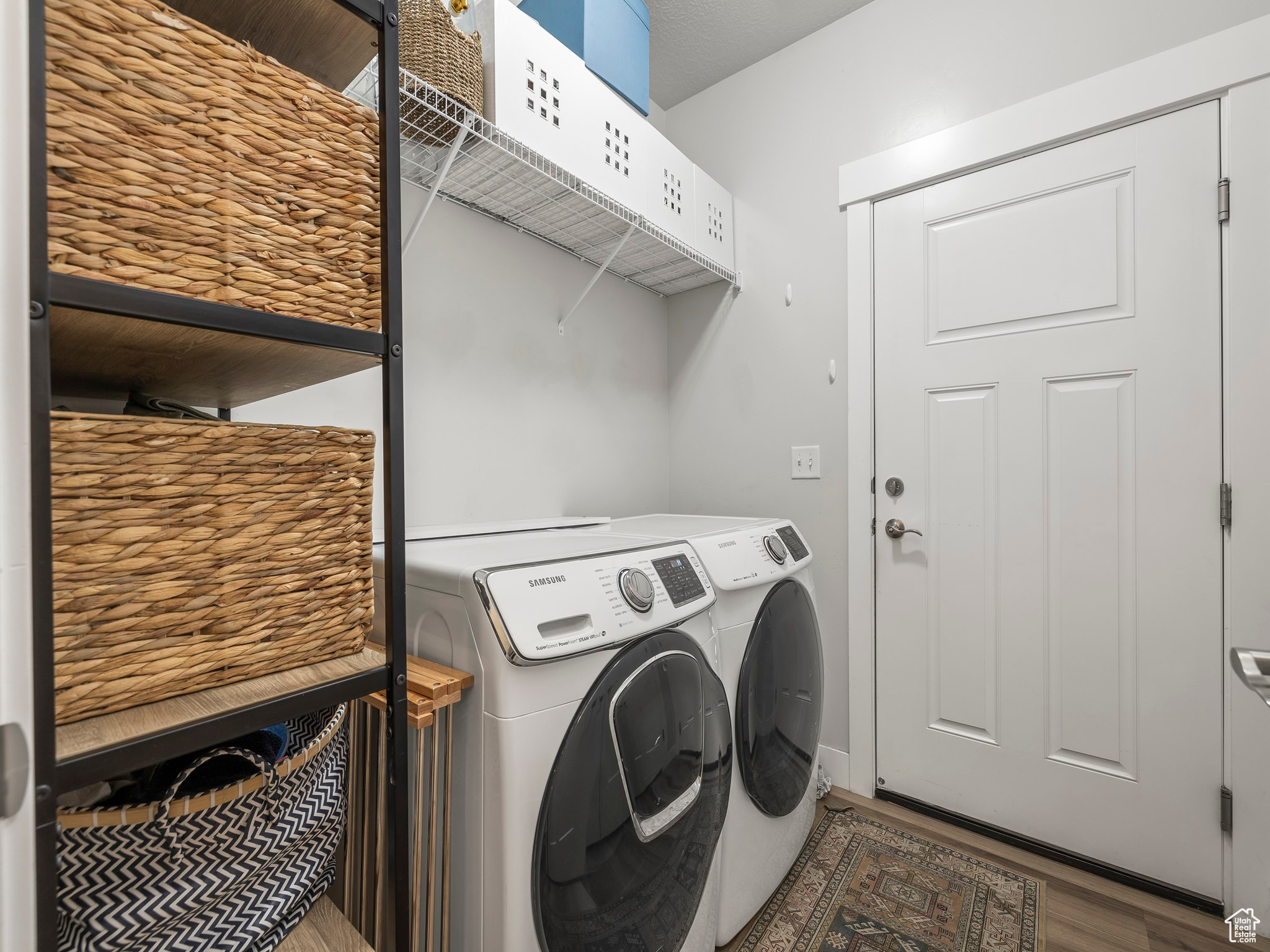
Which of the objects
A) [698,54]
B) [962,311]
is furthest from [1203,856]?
[698,54]

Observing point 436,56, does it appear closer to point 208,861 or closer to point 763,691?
point 208,861

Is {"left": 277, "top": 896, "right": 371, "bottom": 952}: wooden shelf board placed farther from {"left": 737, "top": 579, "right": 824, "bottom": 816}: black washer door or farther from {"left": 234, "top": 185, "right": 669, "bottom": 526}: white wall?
{"left": 234, "top": 185, "right": 669, "bottom": 526}: white wall

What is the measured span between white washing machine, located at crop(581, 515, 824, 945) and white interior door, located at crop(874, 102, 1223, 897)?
18.8 inches

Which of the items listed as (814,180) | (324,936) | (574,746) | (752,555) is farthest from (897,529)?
(324,936)

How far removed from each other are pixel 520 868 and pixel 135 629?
0.59 m

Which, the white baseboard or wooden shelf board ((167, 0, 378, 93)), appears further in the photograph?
the white baseboard

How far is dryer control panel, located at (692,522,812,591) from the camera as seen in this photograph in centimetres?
128

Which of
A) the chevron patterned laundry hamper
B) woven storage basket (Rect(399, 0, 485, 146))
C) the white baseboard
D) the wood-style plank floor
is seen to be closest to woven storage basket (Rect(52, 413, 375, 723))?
the chevron patterned laundry hamper

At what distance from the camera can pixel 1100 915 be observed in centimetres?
139

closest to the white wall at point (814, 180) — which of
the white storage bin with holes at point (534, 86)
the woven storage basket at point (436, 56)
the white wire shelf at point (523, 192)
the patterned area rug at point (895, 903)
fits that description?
the white wire shelf at point (523, 192)

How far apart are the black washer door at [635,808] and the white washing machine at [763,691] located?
13 cm

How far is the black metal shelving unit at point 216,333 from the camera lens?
0.45 m

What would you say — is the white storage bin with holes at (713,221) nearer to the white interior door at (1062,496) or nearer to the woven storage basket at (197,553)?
the white interior door at (1062,496)

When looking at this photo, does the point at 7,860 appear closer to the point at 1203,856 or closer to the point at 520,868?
the point at 520,868
